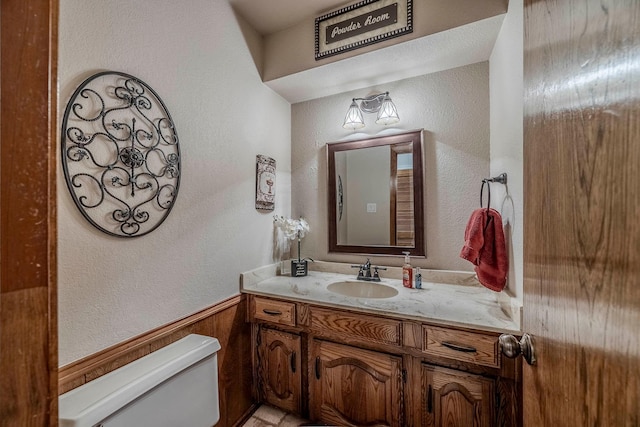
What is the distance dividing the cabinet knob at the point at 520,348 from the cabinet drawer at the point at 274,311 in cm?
106

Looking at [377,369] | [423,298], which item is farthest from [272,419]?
[423,298]

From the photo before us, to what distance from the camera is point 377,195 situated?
1903mm

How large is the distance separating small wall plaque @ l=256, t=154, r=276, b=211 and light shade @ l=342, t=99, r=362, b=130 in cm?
63

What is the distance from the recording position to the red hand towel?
1.25m

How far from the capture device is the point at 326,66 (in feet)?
5.39

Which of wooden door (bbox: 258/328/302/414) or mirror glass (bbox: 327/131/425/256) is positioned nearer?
wooden door (bbox: 258/328/302/414)

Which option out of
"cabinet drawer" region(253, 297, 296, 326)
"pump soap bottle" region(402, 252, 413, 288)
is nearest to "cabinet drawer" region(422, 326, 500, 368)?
"pump soap bottle" region(402, 252, 413, 288)

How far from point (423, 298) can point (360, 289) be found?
452mm

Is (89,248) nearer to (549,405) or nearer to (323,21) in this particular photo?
(549,405)

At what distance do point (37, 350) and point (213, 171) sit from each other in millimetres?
1142

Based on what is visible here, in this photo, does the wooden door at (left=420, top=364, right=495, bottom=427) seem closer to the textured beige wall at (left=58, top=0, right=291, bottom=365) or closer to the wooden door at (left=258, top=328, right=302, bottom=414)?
the wooden door at (left=258, top=328, right=302, bottom=414)

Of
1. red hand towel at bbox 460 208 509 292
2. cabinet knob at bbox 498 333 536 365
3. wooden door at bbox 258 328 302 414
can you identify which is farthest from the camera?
wooden door at bbox 258 328 302 414

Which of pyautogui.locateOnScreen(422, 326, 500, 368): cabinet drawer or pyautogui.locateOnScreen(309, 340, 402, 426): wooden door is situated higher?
pyautogui.locateOnScreen(422, 326, 500, 368): cabinet drawer

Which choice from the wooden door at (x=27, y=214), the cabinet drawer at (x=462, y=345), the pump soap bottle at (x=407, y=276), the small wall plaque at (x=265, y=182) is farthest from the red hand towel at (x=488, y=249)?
the wooden door at (x=27, y=214)
